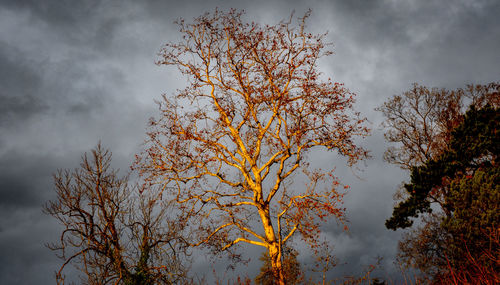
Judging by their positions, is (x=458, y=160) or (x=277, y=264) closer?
(x=277, y=264)

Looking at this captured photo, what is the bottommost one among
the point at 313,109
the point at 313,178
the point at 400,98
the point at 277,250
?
the point at 277,250

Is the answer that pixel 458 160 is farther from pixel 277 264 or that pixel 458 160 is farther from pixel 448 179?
pixel 277 264

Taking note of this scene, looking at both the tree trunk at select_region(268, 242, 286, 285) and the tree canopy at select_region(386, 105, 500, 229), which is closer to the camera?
the tree trunk at select_region(268, 242, 286, 285)

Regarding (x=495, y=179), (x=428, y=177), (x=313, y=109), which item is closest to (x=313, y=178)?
(x=313, y=109)

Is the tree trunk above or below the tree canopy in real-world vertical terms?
below

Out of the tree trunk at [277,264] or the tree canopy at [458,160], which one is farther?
the tree canopy at [458,160]

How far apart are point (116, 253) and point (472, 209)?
1200 cm

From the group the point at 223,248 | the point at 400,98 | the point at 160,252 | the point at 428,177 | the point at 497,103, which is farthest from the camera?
the point at 400,98

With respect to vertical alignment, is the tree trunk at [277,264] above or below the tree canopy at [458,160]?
below

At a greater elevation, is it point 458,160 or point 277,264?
point 458,160

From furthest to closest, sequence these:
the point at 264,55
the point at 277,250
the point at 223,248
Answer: the point at 264,55 < the point at 223,248 < the point at 277,250

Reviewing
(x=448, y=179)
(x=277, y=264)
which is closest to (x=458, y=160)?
(x=448, y=179)

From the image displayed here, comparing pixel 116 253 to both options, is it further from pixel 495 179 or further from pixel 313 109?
pixel 495 179

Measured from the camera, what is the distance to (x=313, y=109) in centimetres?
1041
